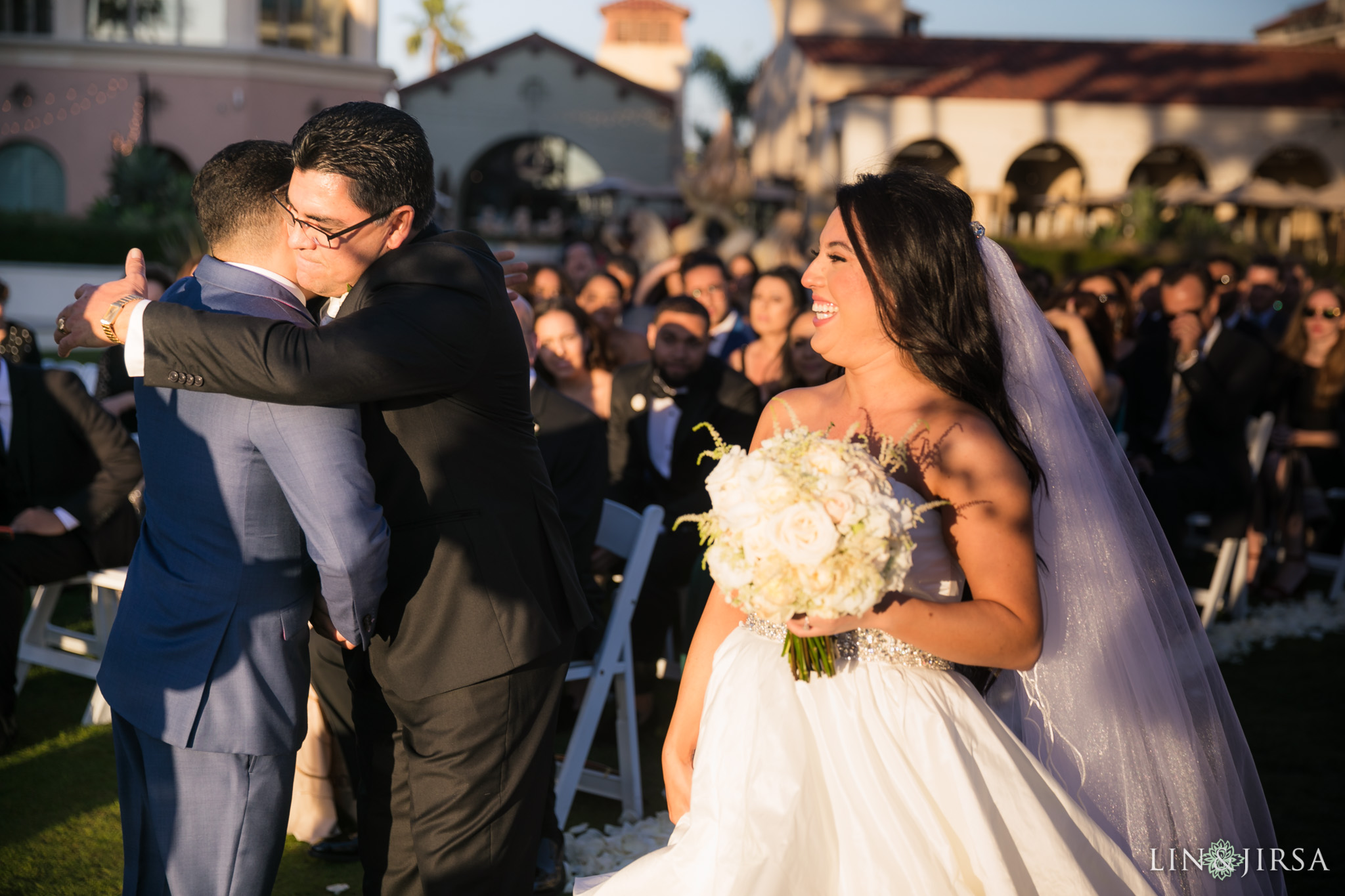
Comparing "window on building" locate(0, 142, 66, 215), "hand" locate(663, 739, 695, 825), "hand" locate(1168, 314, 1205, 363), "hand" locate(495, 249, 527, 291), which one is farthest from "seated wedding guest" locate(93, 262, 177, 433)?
"window on building" locate(0, 142, 66, 215)

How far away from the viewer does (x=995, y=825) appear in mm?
2199

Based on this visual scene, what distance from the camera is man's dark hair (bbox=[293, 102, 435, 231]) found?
7.73 feet

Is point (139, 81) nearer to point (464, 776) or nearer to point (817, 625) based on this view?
point (464, 776)

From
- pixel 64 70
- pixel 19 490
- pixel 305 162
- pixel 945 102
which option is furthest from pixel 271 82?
pixel 305 162

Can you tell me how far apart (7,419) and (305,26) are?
92.6 feet

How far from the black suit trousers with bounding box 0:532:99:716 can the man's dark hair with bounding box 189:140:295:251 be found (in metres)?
3.30

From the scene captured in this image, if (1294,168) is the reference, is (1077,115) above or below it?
above

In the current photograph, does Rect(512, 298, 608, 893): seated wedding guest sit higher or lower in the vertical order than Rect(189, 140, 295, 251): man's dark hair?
lower

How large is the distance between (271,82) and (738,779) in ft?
101

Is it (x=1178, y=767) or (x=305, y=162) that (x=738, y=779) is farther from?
(x=305, y=162)

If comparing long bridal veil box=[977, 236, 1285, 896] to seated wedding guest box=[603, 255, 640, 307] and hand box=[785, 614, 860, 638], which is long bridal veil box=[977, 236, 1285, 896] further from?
seated wedding guest box=[603, 255, 640, 307]

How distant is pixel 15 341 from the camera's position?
5949 millimetres

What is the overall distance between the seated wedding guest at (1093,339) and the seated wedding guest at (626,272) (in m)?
3.89

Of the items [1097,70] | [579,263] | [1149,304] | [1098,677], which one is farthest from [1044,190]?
[1098,677]
